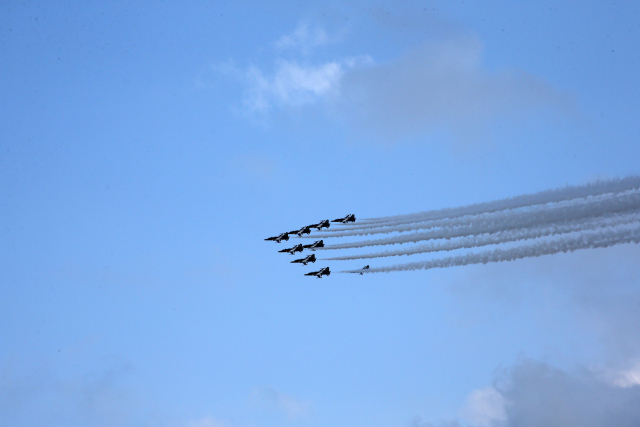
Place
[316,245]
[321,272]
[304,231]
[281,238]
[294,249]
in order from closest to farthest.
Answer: [316,245]
[321,272]
[304,231]
[294,249]
[281,238]

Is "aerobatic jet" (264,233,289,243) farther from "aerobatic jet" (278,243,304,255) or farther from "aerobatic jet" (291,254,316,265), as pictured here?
"aerobatic jet" (291,254,316,265)

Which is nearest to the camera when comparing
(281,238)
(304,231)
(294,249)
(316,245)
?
(316,245)

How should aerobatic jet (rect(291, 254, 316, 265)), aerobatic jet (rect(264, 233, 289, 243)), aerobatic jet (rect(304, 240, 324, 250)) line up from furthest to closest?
1. aerobatic jet (rect(264, 233, 289, 243))
2. aerobatic jet (rect(291, 254, 316, 265))
3. aerobatic jet (rect(304, 240, 324, 250))

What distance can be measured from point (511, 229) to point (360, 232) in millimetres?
21288

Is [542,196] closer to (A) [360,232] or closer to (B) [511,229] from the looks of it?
(B) [511,229]

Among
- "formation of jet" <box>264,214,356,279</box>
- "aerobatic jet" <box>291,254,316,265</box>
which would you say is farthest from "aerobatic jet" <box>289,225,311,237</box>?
"aerobatic jet" <box>291,254,316,265</box>

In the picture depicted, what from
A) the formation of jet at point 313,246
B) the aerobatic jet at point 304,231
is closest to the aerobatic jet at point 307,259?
the formation of jet at point 313,246

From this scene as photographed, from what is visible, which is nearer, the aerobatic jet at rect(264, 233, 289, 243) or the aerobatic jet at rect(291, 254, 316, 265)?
the aerobatic jet at rect(291, 254, 316, 265)

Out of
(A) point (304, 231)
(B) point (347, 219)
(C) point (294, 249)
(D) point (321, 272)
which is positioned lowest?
(D) point (321, 272)

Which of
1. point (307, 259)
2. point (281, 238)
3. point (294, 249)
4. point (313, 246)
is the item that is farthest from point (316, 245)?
point (281, 238)

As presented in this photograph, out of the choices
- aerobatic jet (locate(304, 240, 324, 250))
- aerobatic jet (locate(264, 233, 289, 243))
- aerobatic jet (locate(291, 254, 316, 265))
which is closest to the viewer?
aerobatic jet (locate(304, 240, 324, 250))

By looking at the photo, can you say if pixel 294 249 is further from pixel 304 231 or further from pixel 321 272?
pixel 321 272

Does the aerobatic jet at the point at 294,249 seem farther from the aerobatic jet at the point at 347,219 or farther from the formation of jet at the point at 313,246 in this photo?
the aerobatic jet at the point at 347,219

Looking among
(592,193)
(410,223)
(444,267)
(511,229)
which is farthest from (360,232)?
(592,193)
